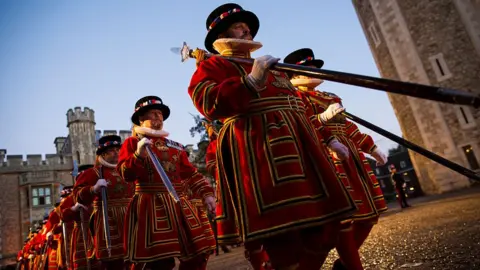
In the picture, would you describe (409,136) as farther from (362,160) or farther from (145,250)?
(145,250)

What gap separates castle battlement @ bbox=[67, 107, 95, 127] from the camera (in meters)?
34.1

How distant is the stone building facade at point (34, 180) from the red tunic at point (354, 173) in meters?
30.9

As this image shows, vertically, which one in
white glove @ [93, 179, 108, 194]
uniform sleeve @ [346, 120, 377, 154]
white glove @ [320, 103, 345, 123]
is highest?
white glove @ [93, 179, 108, 194]

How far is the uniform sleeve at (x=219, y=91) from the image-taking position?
2105 mm

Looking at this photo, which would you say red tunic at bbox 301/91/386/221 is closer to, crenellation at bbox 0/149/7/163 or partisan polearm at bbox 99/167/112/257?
partisan polearm at bbox 99/167/112/257

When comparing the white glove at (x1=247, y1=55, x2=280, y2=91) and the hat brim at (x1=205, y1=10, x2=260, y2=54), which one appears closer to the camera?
the white glove at (x1=247, y1=55, x2=280, y2=91)

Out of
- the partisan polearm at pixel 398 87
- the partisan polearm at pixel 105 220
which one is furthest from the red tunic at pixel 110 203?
the partisan polearm at pixel 398 87

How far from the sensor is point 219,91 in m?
2.14

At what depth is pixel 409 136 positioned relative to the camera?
71.0 ft

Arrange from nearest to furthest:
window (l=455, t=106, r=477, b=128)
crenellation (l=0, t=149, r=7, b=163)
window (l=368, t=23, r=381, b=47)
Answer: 1. window (l=455, t=106, r=477, b=128)
2. window (l=368, t=23, r=381, b=47)
3. crenellation (l=0, t=149, r=7, b=163)

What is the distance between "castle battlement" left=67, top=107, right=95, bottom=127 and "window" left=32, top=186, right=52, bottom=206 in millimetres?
6963

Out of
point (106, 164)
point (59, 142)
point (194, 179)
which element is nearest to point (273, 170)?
point (194, 179)

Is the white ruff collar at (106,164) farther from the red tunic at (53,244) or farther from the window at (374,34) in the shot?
the window at (374,34)

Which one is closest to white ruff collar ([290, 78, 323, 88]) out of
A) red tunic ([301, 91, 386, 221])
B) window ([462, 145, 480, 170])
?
red tunic ([301, 91, 386, 221])
